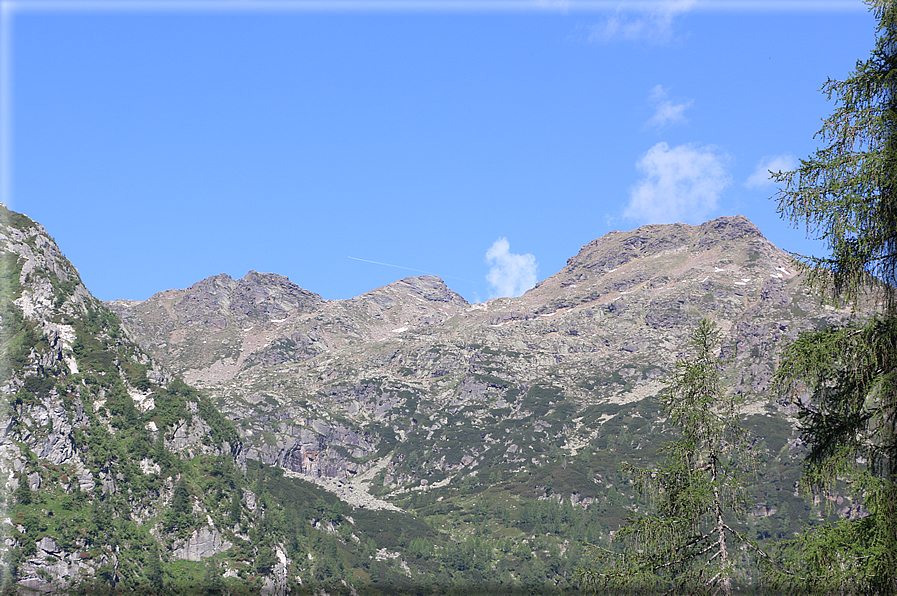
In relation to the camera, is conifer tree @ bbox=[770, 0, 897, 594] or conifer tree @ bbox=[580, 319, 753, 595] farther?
conifer tree @ bbox=[580, 319, 753, 595]

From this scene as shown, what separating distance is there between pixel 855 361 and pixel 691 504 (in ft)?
22.4

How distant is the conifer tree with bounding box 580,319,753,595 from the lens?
20.6 m

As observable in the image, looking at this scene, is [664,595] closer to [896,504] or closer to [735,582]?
[735,582]

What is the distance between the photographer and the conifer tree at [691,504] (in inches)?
810

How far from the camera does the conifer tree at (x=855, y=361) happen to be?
15.2m

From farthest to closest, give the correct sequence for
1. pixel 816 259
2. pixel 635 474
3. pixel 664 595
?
pixel 635 474
pixel 664 595
pixel 816 259

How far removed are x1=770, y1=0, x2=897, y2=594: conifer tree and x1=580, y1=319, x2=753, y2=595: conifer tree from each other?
3.61 metres

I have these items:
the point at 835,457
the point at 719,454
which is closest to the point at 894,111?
the point at 835,457

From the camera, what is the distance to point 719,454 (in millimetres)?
21594

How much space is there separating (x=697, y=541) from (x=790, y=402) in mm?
5783

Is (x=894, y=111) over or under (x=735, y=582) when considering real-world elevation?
over

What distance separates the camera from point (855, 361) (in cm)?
1625

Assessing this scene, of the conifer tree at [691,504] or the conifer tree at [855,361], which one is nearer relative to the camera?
the conifer tree at [855,361]

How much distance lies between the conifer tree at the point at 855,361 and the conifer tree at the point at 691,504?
3.61 metres
